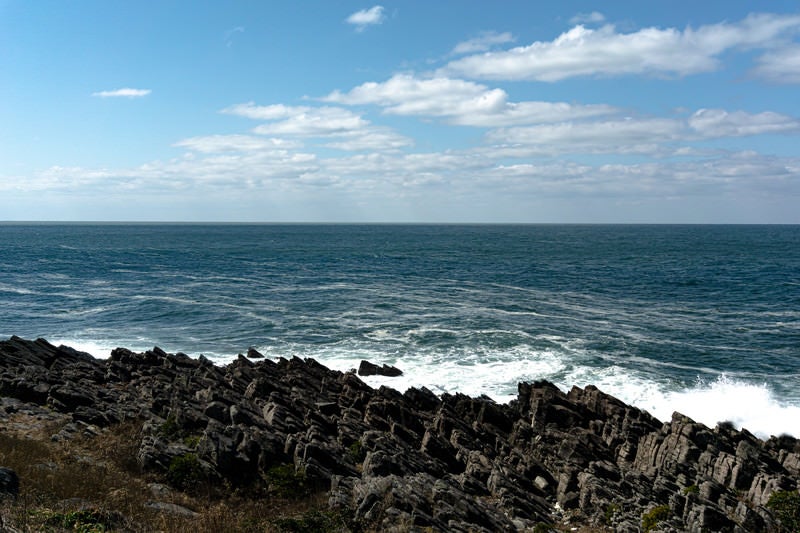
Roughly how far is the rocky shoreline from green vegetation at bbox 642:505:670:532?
0.07m

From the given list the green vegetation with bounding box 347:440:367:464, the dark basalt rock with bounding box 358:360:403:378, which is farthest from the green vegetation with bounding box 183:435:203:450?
the dark basalt rock with bounding box 358:360:403:378

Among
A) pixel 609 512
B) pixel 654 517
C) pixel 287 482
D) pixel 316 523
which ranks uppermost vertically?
pixel 316 523

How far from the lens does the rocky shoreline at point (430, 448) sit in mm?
21406

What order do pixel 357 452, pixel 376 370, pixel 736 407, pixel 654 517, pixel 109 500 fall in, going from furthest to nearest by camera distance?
1. pixel 376 370
2. pixel 736 407
3. pixel 357 452
4. pixel 654 517
5. pixel 109 500

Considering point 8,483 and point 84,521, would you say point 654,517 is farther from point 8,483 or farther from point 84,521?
point 8,483

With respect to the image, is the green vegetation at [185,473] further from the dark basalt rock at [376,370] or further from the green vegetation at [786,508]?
the dark basalt rock at [376,370]

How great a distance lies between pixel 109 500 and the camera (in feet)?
59.0

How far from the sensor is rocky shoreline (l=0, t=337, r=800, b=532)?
21.4m

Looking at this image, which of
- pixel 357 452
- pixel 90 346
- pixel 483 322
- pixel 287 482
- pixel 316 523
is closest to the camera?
pixel 316 523

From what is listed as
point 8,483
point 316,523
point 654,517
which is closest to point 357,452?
point 316,523

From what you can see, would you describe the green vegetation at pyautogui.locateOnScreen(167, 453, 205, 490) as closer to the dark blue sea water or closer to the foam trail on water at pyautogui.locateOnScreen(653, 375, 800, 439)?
the dark blue sea water

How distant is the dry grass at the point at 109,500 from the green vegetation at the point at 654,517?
38.1 feet

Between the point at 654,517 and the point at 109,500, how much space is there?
1952 centimetres

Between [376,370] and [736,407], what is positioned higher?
[376,370]
